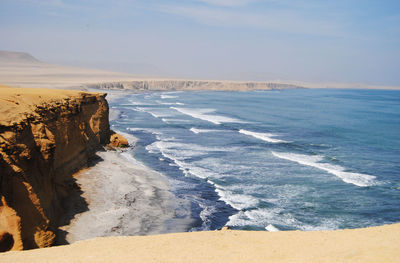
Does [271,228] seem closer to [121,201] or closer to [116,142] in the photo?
[121,201]

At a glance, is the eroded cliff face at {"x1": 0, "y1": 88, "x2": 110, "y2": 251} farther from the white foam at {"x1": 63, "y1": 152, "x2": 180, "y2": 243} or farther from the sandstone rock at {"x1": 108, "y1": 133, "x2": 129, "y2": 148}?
the sandstone rock at {"x1": 108, "y1": 133, "x2": 129, "y2": 148}

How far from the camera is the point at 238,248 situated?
37.8ft

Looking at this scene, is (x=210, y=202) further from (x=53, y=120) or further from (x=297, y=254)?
(x=297, y=254)

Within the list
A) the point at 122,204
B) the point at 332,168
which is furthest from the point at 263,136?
the point at 122,204

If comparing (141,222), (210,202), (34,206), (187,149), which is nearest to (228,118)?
(187,149)

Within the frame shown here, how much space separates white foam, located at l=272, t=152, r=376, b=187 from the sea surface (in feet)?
0.28

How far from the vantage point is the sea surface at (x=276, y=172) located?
73.0ft

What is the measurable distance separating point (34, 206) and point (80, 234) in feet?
12.0

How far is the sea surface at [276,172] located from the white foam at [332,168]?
8 cm

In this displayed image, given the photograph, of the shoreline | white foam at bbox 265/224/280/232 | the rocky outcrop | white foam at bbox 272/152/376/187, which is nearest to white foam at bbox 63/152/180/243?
the shoreline

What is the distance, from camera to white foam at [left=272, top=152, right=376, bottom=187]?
95.5 ft

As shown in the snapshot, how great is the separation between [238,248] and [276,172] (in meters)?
20.2

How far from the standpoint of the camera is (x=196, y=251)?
1130cm

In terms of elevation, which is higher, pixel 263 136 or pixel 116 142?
pixel 263 136
